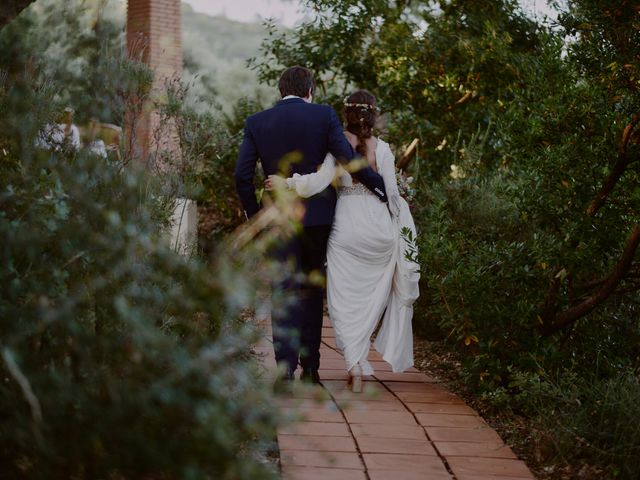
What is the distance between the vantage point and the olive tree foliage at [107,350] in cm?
223

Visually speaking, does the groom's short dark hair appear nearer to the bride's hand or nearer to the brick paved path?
the bride's hand

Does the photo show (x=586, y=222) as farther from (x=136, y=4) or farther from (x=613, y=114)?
(x=136, y=4)

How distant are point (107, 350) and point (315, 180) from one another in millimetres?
2934

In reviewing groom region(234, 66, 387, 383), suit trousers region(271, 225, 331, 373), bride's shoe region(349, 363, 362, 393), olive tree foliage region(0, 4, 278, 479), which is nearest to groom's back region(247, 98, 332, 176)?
groom region(234, 66, 387, 383)

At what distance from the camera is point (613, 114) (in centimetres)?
474

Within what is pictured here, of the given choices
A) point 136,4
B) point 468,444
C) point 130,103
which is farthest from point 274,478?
point 136,4

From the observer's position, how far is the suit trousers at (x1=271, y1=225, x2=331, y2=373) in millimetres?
5316

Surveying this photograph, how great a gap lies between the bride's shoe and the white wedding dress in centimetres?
6

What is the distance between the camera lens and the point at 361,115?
5613 mm

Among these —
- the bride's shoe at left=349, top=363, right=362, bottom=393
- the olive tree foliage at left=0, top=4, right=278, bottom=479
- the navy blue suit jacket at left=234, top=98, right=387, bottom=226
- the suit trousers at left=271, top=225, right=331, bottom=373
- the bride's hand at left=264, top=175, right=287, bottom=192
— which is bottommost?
the bride's shoe at left=349, top=363, right=362, bottom=393

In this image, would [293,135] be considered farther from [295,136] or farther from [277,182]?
[277,182]

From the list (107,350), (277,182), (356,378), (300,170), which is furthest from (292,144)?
(107,350)

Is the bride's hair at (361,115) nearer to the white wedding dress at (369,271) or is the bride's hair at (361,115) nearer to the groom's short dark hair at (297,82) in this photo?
the white wedding dress at (369,271)

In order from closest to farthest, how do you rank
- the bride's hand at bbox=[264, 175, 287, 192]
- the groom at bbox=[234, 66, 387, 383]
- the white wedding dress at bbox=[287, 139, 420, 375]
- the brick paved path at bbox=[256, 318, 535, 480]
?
1. the brick paved path at bbox=[256, 318, 535, 480]
2. the bride's hand at bbox=[264, 175, 287, 192]
3. the groom at bbox=[234, 66, 387, 383]
4. the white wedding dress at bbox=[287, 139, 420, 375]
